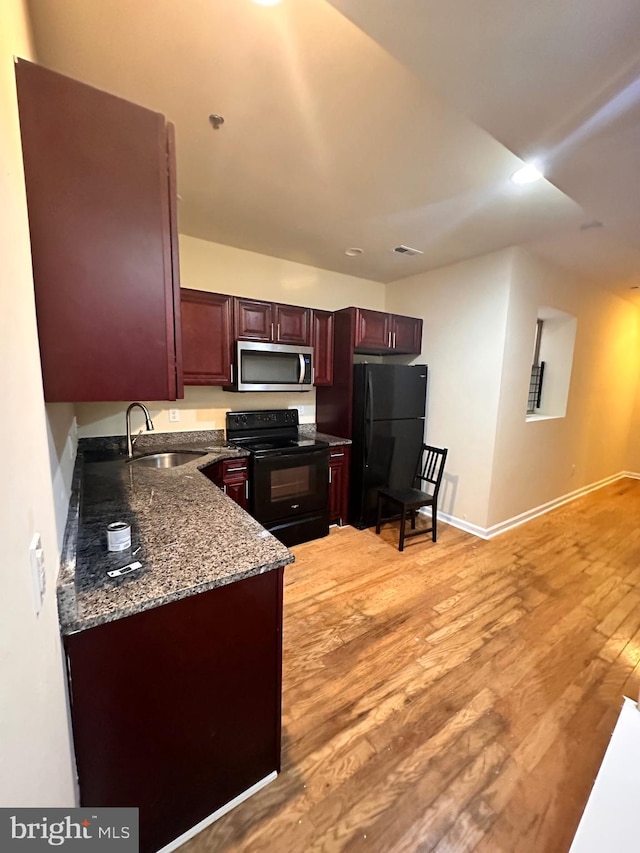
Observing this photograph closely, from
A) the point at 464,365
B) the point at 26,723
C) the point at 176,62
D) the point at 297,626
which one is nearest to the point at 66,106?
the point at 176,62

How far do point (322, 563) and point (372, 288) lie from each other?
316 cm

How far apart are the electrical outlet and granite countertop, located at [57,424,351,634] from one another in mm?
217

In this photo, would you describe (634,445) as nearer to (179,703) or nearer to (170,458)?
(170,458)

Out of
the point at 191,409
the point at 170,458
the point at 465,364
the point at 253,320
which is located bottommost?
the point at 170,458

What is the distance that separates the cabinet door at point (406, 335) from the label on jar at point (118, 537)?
→ 307cm

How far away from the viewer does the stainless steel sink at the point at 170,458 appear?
2662mm

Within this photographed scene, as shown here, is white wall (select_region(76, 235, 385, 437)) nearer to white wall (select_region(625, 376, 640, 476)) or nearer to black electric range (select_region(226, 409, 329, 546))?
black electric range (select_region(226, 409, 329, 546))

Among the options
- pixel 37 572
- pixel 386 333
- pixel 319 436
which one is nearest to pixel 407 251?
pixel 386 333

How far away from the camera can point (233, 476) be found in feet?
9.11

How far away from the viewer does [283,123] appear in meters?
1.62

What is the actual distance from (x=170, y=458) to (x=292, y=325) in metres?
1.58

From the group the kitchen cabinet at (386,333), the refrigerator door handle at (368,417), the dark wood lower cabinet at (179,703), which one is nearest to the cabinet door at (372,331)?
the kitchen cabinet at (386,333)

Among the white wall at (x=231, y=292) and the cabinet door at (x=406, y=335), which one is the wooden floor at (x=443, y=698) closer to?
the white wall at (x=231, y=292)

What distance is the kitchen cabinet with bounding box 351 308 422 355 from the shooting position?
3340 millimetres
